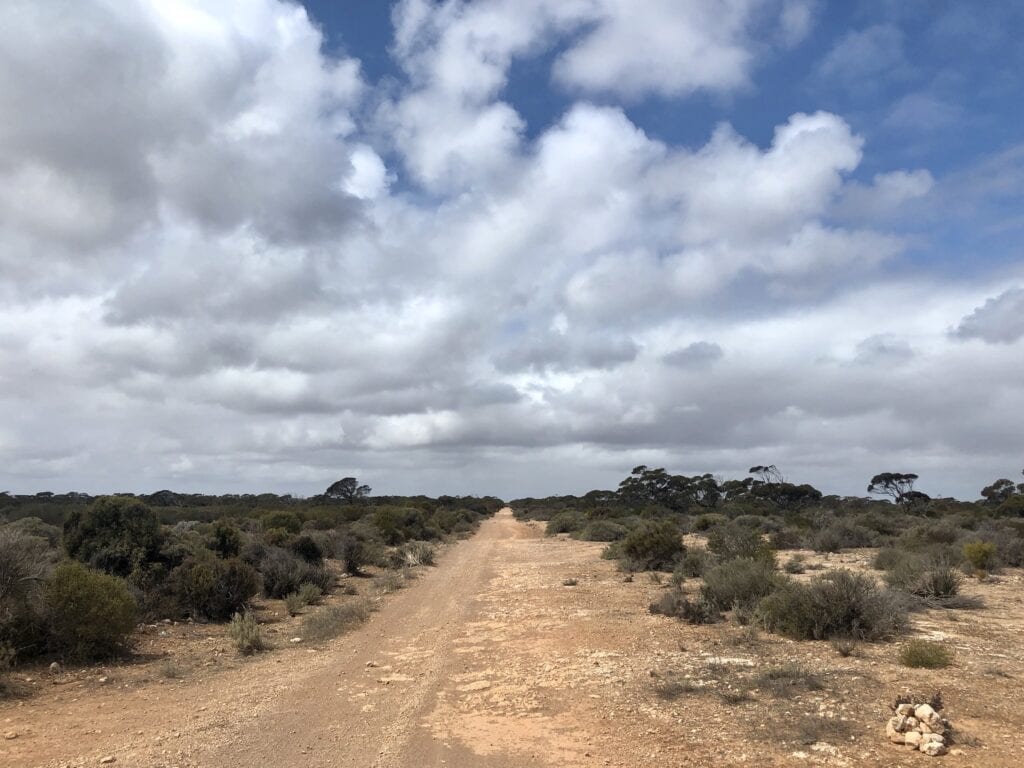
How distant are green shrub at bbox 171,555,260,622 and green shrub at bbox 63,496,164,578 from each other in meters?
1.07

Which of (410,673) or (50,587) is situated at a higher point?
(50,587)

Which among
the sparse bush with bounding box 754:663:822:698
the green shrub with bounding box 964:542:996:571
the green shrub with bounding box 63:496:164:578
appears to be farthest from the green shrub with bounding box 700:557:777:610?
the green shrub with bounding box 63:496:164:578

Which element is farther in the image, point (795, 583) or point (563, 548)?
point (563, 548)

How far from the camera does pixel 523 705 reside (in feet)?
28.7

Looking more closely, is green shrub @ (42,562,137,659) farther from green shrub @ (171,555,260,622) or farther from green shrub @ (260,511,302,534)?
green shrub @ (260,511,302,534)

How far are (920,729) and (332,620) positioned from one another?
1030cm

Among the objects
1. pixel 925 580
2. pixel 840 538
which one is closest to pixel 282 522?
pixel 840 538

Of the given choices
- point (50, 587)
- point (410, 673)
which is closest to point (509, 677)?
point (410, 673)

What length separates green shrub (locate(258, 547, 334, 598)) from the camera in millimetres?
18188

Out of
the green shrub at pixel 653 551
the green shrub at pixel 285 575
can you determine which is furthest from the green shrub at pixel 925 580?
the green shrub at pixel 285 575

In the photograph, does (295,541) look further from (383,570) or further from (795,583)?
(795,583)

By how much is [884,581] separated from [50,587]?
1698 cm

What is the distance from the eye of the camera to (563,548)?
35062mm

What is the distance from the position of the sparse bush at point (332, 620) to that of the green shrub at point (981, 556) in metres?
16.8
